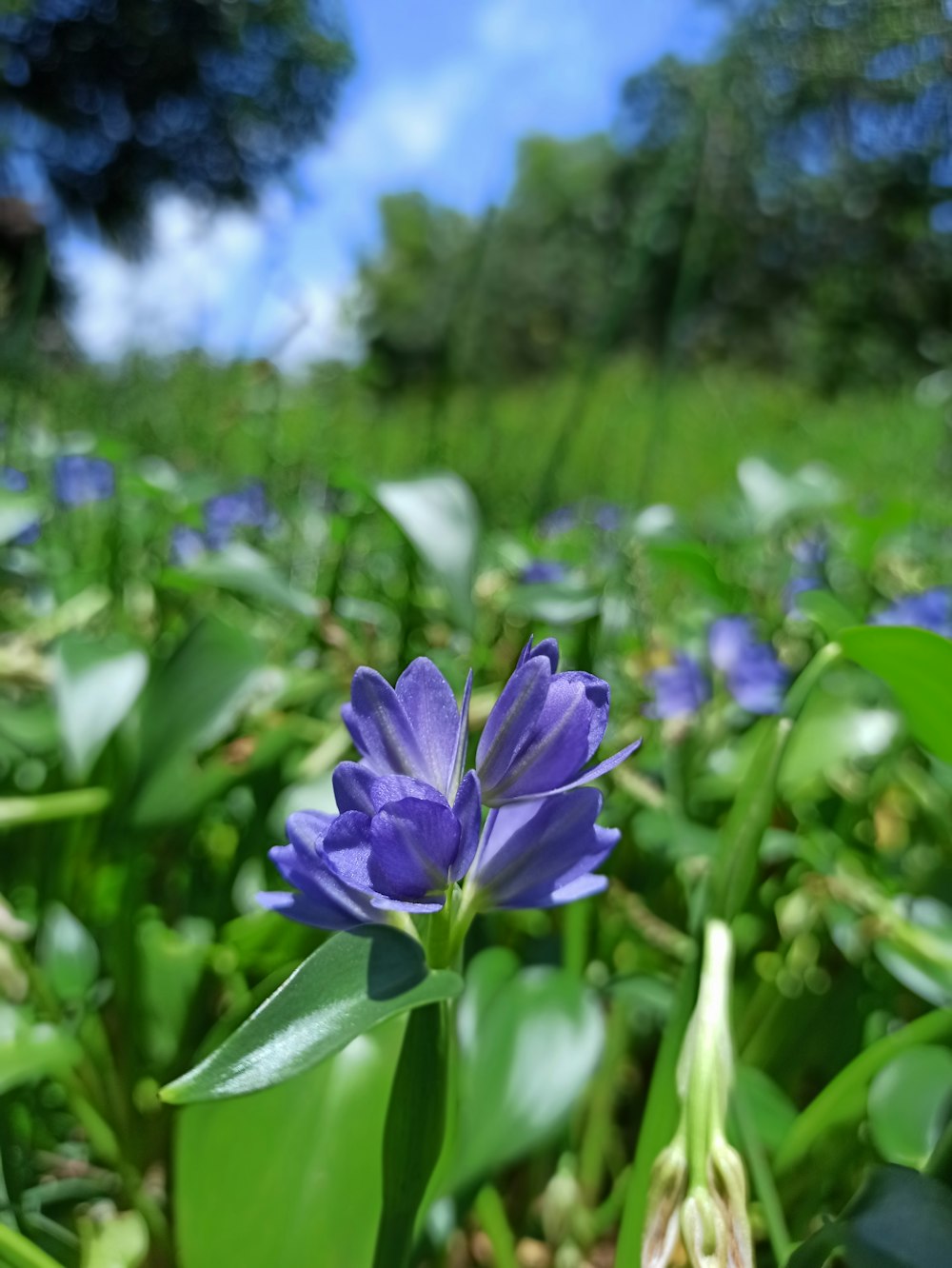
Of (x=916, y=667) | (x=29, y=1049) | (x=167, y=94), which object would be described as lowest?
(x=29, y=1049)

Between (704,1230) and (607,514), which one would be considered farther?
(607,514)

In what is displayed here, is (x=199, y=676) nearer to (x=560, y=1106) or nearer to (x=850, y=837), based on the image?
(x=560, y=1106)

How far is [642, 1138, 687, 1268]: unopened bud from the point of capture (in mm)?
319

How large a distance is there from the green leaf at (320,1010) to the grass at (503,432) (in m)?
0.55

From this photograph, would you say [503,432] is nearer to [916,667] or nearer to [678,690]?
[678,690]

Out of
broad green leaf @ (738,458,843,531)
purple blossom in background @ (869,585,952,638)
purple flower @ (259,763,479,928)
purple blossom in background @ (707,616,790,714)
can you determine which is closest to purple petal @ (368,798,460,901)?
purple flower @ (259,763,479,928)

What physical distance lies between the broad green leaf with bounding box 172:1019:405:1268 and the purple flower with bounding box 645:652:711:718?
354mm

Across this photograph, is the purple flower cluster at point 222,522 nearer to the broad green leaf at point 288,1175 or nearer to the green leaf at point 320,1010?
the broad green leaf at point 288,1175

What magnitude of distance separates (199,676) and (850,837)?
0.42 metres

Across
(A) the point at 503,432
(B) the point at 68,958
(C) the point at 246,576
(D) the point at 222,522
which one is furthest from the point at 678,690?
(A) the point at 503,432

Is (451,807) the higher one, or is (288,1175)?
(451,807)

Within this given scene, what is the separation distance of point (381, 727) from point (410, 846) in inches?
1.4

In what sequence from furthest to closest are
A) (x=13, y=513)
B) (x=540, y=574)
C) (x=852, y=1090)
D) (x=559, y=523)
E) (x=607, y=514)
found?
(x=559, y=523) < (x=607, y=514) < (x=540, y=574) < (x=13, y=513) < (x=852, y=1090)

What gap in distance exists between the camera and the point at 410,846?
0.27 m
